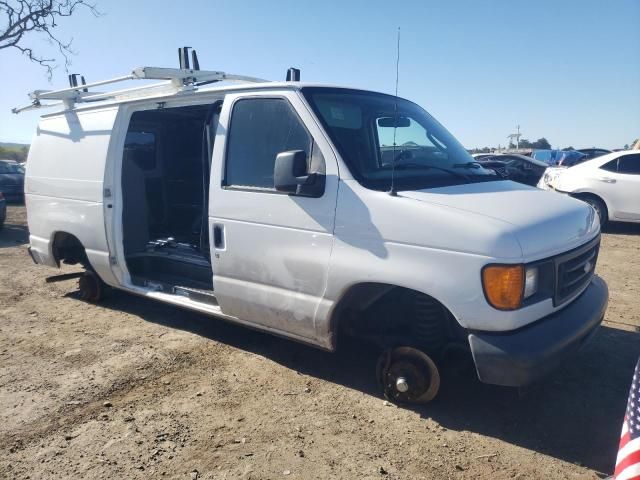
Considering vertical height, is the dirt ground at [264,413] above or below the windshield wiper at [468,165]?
below

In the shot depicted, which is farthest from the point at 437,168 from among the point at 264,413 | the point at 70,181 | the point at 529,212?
the point at 70,181

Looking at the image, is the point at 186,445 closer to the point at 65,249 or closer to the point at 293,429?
the point at 293,429

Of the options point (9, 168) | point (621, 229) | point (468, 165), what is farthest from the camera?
point (9, 168)

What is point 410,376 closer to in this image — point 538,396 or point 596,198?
point 538,396

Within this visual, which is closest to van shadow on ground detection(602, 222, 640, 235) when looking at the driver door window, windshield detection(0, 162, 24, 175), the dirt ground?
the dirt ground

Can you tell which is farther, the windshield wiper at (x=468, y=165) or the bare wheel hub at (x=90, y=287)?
the bare wheel hub at (x=90, y=287)

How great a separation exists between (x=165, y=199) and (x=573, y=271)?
481 centimetres

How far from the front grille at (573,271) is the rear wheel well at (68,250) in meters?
4.93

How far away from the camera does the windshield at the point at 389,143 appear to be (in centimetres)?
332

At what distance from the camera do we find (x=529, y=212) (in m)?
2.94

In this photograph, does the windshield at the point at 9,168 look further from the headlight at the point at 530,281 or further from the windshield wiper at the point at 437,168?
the headlight at the point at 530,281

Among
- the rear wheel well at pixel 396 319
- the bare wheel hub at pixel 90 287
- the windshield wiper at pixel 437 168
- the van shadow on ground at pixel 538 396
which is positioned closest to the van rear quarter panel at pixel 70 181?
the bare wheel hub at pixel 90 287

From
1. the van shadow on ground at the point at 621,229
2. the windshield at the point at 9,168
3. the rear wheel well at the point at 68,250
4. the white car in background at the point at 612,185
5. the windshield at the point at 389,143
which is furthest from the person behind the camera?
the windshield at the point at 9,168

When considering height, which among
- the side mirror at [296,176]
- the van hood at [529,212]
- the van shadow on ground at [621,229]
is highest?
the side mirror at [296,176]
